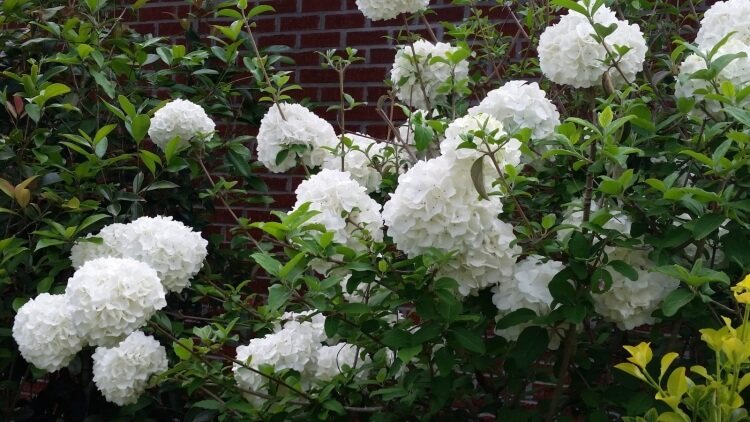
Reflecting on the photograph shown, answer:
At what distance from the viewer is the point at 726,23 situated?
2400 millimetres

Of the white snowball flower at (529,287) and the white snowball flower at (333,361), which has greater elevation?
the white snowball flower at (529,287)

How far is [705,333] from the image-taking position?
145 centimetres

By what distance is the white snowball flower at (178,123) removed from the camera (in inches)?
117

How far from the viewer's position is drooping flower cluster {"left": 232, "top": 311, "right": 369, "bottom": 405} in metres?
2.57

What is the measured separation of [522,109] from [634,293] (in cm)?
52

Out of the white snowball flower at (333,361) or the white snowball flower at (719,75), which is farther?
the white snowball flower at (333,361)

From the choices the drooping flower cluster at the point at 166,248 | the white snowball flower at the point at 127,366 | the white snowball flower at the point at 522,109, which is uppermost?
the white snowball flower at the point at 522,109

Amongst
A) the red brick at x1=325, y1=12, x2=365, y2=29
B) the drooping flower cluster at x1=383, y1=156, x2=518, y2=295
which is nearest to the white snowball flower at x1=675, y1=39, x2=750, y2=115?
the drooping flower cluster at x1=383, y1=156, x2=518, y2=295

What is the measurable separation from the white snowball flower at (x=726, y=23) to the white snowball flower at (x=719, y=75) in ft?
0.17

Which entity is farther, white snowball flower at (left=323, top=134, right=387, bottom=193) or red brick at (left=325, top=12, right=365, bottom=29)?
red brick at (left=325, top=12, right=365, bottom=29)

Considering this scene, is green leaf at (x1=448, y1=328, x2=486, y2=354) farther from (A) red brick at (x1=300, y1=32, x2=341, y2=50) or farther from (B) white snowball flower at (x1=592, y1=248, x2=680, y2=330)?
(A) red brick at (x1=300, y1=32, x2=341, y2=50)

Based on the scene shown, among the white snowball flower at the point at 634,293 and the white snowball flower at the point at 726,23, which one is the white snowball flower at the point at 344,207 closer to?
the white snowball flower at the point at 634,293

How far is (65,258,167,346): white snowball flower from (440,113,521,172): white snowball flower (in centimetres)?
84

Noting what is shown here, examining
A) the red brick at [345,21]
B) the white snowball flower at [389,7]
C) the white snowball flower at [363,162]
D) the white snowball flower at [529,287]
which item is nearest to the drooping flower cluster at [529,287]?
the white snowball flower at [529,287]
